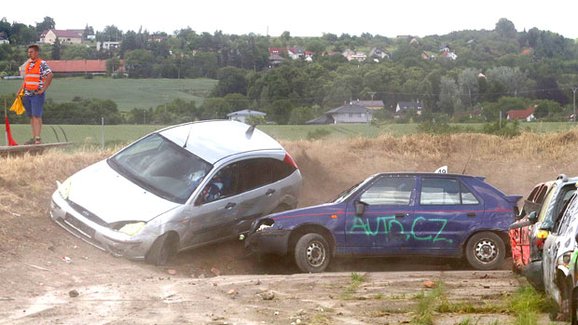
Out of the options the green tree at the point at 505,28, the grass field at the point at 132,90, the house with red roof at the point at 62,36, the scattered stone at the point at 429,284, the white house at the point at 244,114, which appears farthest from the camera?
the green tree at the point at 505,28

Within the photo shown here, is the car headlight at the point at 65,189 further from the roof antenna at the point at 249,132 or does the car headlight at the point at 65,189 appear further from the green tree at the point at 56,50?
the green tree at the point at 56,50

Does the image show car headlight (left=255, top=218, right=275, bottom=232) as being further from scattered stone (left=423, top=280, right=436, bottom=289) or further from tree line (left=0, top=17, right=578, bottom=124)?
tree line (left=0, top=17, right=578, bottom=124)

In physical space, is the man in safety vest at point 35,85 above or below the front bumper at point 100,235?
above

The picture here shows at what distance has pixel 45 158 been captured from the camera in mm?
18141

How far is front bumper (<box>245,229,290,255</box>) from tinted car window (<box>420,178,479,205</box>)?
2.24 metres

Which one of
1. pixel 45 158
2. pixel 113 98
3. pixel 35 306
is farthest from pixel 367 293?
pixel 113 98

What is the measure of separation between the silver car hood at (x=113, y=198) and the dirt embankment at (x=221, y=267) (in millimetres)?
582

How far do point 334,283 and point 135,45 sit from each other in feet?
71.3

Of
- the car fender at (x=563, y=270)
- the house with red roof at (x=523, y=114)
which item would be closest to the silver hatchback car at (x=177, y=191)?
the car fender at (x=563, y=270)

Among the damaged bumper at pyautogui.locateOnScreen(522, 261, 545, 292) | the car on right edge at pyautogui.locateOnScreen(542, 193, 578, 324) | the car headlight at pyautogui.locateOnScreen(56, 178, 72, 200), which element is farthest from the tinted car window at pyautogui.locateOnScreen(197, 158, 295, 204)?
the car on right edge at pyautogui.locateOnScreen(542, 193, 578, 324)

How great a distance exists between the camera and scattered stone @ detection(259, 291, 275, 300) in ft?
36.9

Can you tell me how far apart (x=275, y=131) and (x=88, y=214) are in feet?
34.7

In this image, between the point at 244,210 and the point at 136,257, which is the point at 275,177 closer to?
the point at 244,210

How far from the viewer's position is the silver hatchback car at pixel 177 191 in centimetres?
1441
